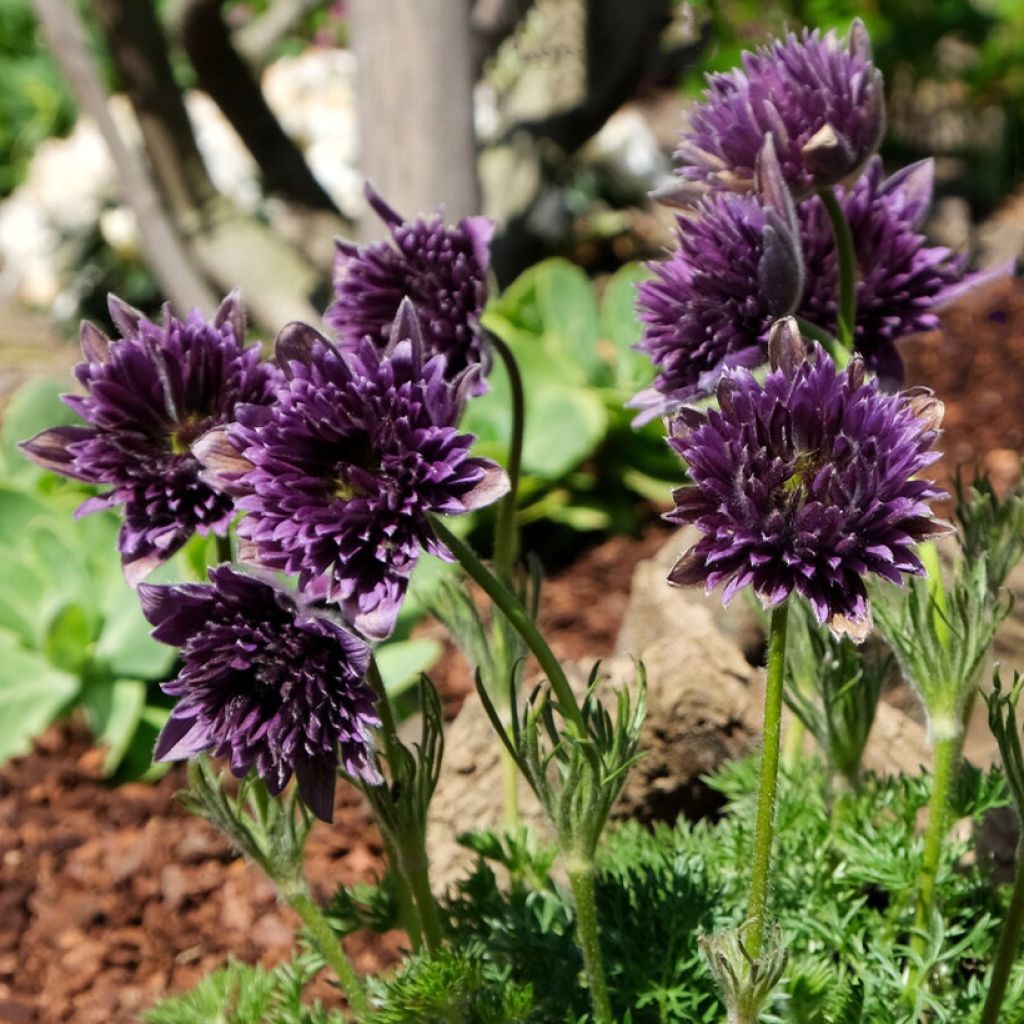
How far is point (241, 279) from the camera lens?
4.48 metres

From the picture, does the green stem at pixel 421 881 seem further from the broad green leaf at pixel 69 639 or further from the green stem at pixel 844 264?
the broad green leaf at pixel 69 639

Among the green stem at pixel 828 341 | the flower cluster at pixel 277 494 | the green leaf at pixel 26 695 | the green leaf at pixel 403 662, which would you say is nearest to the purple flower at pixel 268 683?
the flower cluster at pixel 277 494

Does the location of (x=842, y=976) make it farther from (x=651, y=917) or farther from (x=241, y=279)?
(x=241, y=279)

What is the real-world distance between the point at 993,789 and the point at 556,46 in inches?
137

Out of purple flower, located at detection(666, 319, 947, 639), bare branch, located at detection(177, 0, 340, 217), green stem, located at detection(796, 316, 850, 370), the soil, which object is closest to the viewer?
purple flower, located at detection(666, 319, 947, 639)

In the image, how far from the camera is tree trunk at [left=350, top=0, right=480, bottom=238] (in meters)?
3.58

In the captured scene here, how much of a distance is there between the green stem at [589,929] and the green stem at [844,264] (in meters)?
0.66

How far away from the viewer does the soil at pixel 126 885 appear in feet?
8.26

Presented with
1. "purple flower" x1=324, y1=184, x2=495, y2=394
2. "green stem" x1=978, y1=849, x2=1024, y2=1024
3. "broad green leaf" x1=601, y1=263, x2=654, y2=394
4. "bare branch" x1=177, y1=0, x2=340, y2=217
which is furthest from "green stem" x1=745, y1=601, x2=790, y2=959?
"bare branch" x1=177, y1=0, x2=340, y2=217

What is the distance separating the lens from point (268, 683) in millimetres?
1340

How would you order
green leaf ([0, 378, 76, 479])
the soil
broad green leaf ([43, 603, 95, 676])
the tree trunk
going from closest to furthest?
the soil < broad green leaf ([43, 603, 95, 676]) < green leaf ([0, 378, 76, 479]) < the tree trunk

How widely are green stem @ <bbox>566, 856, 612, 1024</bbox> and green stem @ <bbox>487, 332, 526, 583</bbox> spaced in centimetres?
48

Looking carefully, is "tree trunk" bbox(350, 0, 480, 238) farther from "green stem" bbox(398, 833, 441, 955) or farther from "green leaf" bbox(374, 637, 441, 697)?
"green stem" bbox(398, 833, 441, 955)

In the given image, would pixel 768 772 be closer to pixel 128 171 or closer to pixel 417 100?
pixel 417 100
